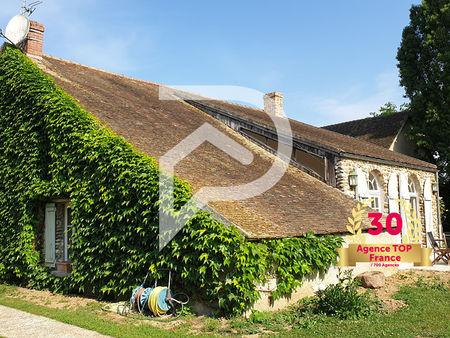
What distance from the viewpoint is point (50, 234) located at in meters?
10.5

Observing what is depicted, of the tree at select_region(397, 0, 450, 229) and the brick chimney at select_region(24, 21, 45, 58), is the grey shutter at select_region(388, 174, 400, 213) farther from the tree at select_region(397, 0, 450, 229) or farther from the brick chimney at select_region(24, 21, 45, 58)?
the brick chimney at select_region(24, 21, 45, 58)

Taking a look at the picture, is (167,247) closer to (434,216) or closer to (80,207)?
(80,207)

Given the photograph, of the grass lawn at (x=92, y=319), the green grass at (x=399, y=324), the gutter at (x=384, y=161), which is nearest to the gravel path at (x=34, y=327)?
the grass lawn at (x=92, y=319)

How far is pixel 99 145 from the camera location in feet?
30.1

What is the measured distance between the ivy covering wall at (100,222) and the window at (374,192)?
598 centimetres

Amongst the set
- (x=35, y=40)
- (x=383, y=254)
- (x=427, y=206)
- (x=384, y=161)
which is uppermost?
(x=35, y=40)

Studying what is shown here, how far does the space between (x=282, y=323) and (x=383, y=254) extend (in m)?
5.46

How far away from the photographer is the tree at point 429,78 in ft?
67.3

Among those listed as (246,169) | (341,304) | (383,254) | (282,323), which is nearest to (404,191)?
(383,254)

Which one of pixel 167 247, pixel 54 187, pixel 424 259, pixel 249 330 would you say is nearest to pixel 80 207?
pixel 54 187

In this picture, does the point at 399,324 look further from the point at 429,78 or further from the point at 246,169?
the point at 429,78

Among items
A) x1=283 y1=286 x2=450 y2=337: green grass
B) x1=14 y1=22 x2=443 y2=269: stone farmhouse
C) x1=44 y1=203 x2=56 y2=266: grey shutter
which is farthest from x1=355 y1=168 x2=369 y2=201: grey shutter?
x1=44 y1=203 x2=56 y2=266: grey shutter

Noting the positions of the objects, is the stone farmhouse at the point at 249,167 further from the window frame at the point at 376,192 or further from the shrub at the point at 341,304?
the shrub at the point at 341,304

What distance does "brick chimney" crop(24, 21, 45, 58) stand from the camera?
13648mm
